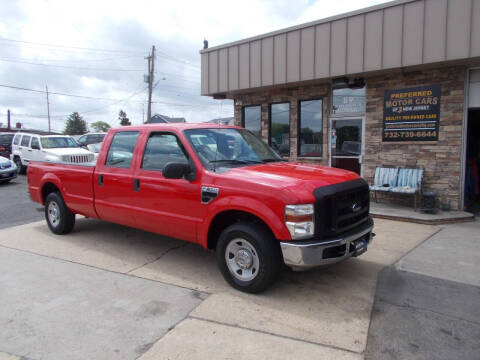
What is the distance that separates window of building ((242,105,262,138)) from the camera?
10695 mm

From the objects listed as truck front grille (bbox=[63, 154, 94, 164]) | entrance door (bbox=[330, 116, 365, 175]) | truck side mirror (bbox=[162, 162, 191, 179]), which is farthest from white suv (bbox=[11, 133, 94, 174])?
truck side mirror (bbox=[162, 162, 191, 179])

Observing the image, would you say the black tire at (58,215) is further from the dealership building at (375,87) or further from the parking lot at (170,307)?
the dealership building at (375,87)

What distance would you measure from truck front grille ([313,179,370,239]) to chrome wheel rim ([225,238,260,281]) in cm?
71

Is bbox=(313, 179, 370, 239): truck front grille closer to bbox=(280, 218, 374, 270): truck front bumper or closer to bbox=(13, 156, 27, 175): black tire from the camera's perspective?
bbox=(280, 218, 374, 270): truck front bumper

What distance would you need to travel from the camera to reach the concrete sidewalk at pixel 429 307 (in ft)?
9.48

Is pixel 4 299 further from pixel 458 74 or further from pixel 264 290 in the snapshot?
pixel 458 74

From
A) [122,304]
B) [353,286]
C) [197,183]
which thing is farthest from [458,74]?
[122,304]

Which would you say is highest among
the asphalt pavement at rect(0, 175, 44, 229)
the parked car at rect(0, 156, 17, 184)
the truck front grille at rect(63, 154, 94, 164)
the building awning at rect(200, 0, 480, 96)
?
the building awning at rect(200, 0, 480, 96)

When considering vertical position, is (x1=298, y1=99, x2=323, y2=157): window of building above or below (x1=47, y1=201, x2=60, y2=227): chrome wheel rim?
above

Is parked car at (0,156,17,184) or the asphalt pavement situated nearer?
the asphalt pavement

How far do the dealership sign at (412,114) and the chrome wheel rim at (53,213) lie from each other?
692 cm

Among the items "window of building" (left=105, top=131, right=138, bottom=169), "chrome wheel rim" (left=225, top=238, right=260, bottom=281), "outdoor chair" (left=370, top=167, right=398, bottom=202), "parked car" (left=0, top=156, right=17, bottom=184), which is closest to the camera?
"chrome wheel rim" (left=225, top=238, right=260, bottom=281)

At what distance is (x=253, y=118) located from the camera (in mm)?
10906

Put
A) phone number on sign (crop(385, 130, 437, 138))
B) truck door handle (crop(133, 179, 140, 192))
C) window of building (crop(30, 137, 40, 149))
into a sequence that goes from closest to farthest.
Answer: truck door handle (crop(133, 179, 140, 192)) < phone number on sign (crop(385, 130, 437, 138)) < window of building (crop(30, 137, 40, 149))
